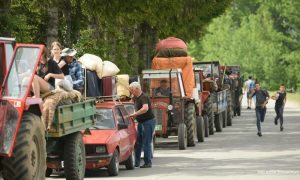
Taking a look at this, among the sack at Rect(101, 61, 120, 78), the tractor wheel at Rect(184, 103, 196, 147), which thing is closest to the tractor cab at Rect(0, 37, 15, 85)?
the sack at Rect(101, 61, 120, 78)

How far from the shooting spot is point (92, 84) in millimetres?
23203

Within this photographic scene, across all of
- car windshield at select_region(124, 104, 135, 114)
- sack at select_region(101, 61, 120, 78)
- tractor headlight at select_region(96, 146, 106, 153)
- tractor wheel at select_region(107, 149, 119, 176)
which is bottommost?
Answer: tractor wheel at select_region(107, 149, 119, 176)

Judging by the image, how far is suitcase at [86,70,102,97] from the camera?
23.1 meters

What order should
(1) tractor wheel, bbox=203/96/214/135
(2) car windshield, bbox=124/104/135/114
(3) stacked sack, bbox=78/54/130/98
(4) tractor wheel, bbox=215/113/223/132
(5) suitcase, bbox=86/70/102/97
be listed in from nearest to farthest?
(2) car windshield, bbox=124/104/135/114
(5) suitcase, bbox=86/70/102/97
(3) stacked sack, bbox=78/54/130/98
(1) tractor wheel, bbox=203/96/214/135
(4) tractor wheel, bbox=215/113/223/132

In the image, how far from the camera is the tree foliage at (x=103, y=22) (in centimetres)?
2744

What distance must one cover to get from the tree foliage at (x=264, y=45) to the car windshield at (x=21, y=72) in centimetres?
10110

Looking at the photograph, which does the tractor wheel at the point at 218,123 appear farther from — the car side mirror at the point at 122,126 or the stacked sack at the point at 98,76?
the car side mirror at the point at 122,126

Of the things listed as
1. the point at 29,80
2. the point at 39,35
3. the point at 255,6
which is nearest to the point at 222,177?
the point at 29,80

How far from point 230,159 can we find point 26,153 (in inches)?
459

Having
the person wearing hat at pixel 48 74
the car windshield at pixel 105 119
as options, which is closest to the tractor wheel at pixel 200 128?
the car windshield at pixel 105 119

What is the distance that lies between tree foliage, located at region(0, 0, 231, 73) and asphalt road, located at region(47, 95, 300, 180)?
390 cm

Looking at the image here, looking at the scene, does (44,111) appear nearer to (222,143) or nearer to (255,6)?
(222,143)

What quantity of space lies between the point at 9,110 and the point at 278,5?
112 metres

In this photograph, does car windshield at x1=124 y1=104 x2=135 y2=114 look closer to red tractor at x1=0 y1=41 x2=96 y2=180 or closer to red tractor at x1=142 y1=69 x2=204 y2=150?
red tractor at x1=142 y1=69 x2=204 y2=150
